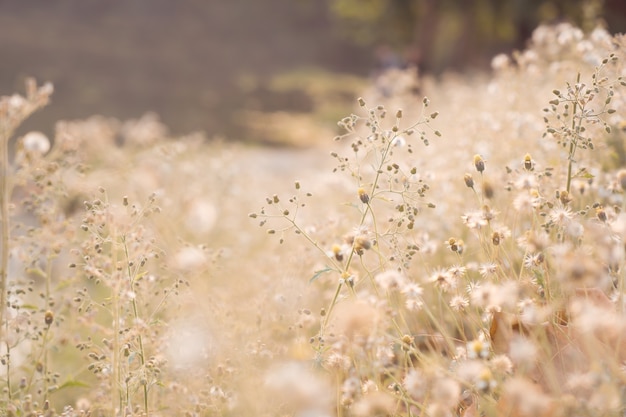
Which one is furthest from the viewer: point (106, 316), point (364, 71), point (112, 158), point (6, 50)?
point (364, 71)

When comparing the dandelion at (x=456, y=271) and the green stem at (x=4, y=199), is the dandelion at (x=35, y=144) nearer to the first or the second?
the green stem at (x=4, y=199)

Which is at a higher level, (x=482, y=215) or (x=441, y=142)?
(x=441, y=142)

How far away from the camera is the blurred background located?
14547 mm

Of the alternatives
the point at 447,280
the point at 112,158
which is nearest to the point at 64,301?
the point at 447,280

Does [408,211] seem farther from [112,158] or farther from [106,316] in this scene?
[112,158]

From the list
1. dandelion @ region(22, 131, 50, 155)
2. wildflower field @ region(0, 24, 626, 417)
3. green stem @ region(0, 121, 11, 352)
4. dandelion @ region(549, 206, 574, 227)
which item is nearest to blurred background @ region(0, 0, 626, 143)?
wildflower field @ region(0, 24, 626, 417)

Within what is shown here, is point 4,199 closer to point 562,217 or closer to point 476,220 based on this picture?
point 476,220

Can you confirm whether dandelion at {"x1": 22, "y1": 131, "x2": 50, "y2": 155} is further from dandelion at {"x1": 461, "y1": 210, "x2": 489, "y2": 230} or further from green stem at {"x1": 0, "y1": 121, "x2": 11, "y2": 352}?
dandelion at {"x1": 461, "y1": 210, "x2": 489, "y2": 230}

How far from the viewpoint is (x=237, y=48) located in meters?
30.8

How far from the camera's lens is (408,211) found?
6.39 ft

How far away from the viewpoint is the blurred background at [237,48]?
14.5m

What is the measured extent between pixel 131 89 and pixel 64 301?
54.4 feet

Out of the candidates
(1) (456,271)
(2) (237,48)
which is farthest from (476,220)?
(2) (237,48)

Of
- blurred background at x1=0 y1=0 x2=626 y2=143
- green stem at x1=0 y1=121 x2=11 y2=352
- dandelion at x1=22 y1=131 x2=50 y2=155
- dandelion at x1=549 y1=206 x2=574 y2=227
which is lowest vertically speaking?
dandelion at x1=549 y1=206 x2=574 y2=227
